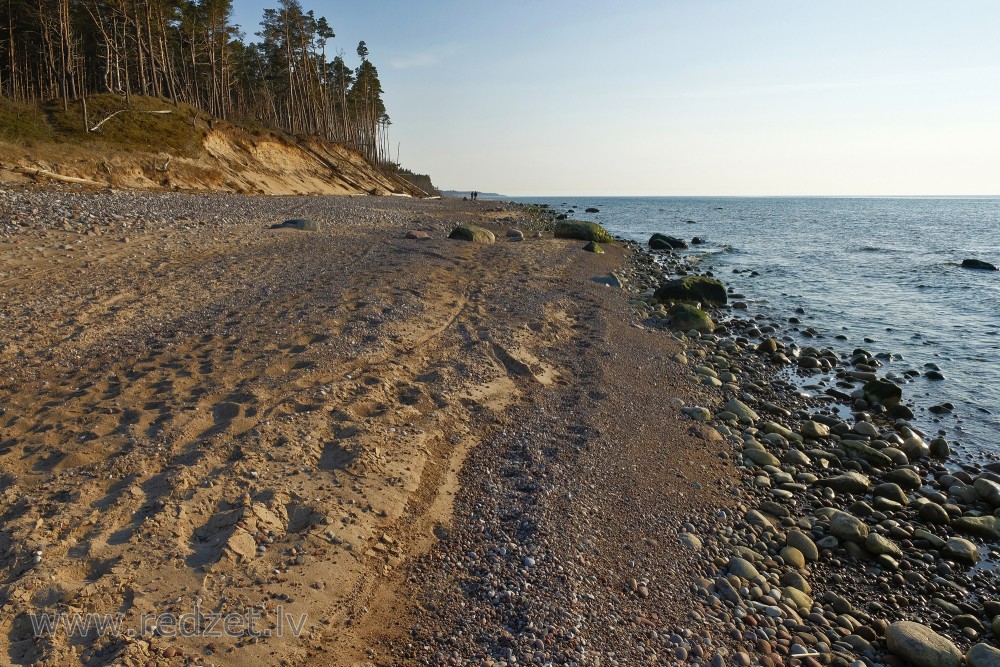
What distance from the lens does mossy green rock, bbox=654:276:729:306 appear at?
645 inches

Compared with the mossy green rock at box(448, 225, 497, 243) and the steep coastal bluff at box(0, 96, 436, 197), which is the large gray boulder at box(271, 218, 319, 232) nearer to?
the mossy green rock at box(448, 225, 497, 243)

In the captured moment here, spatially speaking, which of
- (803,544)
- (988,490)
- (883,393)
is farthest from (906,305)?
(803,544)

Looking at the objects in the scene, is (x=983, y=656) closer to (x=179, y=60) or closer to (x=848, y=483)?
(x=848, y=483)

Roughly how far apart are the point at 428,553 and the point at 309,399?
9.15 feet

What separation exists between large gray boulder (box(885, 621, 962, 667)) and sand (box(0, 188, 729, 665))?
1746 millimetres

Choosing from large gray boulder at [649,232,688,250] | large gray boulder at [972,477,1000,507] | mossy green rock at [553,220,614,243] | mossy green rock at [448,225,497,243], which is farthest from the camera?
large gray boulder at [649,232,688,250]

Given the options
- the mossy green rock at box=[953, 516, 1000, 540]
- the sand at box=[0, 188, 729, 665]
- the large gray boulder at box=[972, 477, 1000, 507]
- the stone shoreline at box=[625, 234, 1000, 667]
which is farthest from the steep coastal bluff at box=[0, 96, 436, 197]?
the large gray boulder at box=[972, 477, 1000, 507]

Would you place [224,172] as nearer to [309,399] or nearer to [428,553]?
[309,399]

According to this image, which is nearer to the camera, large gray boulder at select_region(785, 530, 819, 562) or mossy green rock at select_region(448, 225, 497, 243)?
large gray boulder at select_region(785, 530, 819, 562)

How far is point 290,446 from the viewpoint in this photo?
5590mm

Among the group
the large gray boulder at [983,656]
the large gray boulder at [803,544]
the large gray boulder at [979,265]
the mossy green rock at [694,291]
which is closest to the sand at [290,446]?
the large gray boulder at [803,544]

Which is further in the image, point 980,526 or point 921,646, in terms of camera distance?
point 980,526

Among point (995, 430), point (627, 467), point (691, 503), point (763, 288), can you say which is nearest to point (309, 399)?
point (627, 467)

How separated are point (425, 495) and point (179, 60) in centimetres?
6426
